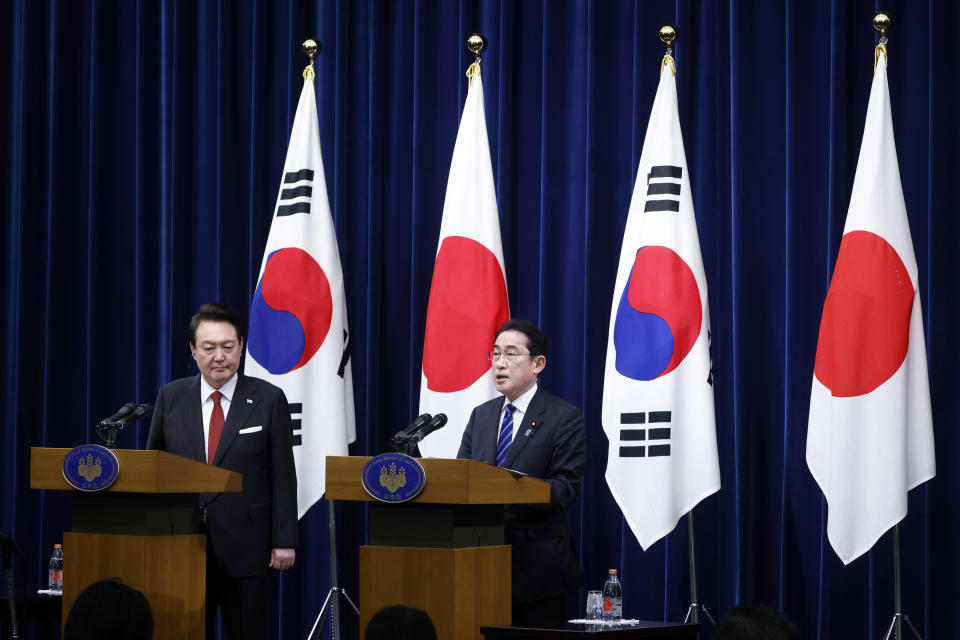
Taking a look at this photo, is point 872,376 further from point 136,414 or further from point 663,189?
point 136,414

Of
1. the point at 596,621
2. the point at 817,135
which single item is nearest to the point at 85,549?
the point at 596,621

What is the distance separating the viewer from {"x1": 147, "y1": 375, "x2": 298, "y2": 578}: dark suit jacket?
3.87 meters

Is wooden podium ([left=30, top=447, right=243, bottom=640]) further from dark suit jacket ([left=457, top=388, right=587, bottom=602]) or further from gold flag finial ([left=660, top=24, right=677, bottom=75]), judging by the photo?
gold flag finial ([left=660, top=24, right=677, bottom=75])

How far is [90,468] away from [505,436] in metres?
1.38

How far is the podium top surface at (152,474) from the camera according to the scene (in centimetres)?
349

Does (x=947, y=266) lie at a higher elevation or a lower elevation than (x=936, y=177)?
lower

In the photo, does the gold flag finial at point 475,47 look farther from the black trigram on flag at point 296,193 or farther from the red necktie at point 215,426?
the red necktie at point 215,426

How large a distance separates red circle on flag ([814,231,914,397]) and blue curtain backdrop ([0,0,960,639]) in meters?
0.57

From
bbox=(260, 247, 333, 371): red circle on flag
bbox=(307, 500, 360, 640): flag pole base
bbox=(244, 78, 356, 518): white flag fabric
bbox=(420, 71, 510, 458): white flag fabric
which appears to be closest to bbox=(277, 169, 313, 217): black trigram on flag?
bbox=(244, 78, 356, 518): white flag fabric

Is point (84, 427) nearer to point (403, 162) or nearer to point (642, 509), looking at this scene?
→ point (403, 162)

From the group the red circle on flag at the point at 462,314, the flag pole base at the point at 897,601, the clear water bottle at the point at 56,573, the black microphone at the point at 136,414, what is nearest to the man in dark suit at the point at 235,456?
the black microphone at the point at 136,414

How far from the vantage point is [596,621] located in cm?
376

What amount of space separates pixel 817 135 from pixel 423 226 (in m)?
2.04

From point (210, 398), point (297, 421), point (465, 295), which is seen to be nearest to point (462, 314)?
point (465, 295)
